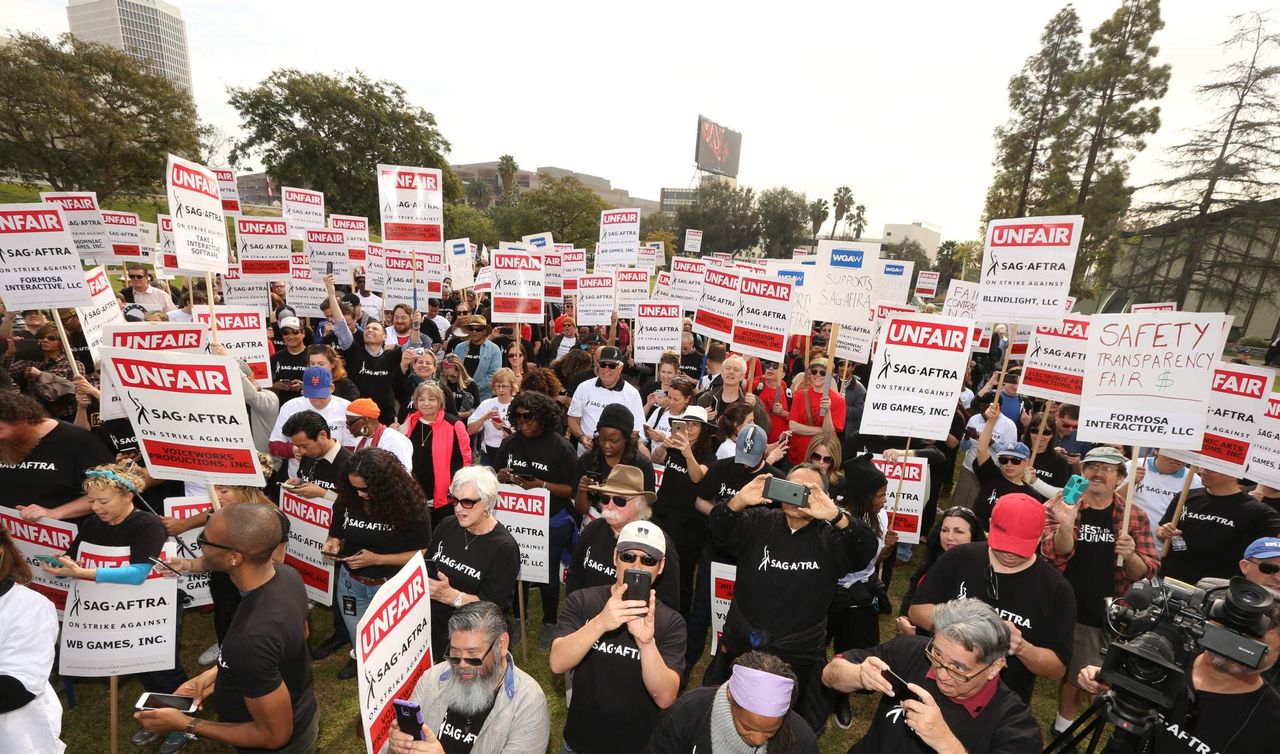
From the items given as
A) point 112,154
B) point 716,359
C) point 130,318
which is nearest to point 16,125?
point 112,154

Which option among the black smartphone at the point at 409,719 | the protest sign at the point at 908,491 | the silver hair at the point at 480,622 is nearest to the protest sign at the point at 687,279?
the protest sign at the point at 908,491

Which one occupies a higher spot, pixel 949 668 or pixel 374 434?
pixel 949 668

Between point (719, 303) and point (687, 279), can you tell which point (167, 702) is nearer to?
point (719, 303)

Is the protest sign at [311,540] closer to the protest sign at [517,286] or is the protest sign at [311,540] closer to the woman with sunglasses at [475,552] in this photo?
the woman with sunglasses at [475,552]

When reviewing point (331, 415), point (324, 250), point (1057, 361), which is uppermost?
point (324, 250)

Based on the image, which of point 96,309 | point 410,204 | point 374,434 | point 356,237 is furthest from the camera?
point 356,237

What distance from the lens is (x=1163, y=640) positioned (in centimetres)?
250

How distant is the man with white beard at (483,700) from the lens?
2.70m

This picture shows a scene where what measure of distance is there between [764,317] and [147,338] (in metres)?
6.29

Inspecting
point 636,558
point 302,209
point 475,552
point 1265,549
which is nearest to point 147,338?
point 475,552

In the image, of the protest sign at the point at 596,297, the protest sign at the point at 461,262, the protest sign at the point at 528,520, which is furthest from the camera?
the protest sign at the point at 461,262

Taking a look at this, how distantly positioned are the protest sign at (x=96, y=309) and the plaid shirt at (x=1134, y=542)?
30.3ft

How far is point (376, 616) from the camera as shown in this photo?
101 inches

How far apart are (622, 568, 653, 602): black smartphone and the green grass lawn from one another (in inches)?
97.5
